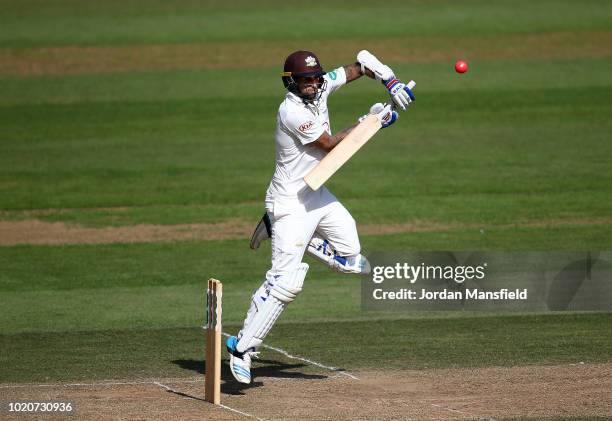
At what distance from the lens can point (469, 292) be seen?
13.1 meters

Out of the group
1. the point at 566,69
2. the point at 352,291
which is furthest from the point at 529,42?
the point at 352,291

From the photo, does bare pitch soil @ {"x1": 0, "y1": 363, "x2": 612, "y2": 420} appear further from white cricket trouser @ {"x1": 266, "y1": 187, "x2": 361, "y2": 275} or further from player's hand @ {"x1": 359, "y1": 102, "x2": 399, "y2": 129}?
player's hand @ {"x1": 359, "y1": 102, "x2": 399, "y2": 129}

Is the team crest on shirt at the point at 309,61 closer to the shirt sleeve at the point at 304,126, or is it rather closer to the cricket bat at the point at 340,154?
the shirt sleeve at the point at 304,126

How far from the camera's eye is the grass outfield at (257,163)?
11.2 m

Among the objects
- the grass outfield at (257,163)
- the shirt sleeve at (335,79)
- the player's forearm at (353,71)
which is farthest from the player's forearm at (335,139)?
the grass outfield at (257,163)

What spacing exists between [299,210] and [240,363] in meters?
1.24

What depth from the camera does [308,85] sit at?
29.9 feet

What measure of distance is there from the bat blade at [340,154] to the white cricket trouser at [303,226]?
258 millimetres

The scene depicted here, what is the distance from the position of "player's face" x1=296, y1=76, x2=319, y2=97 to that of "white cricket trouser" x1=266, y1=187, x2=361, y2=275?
0.75 m

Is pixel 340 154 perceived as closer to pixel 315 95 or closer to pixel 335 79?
pixel 315 95

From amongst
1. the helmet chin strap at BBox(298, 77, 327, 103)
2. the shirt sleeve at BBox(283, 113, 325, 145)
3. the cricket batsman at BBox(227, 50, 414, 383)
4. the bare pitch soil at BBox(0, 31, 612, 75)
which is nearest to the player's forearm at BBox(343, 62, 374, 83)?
the cricket batsman at BBox(227, 50, 414, 383)

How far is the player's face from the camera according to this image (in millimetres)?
9094

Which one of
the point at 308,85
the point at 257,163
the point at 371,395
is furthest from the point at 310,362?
the point at 257,163

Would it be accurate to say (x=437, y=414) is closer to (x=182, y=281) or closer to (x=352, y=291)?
(x=352, y=291)
